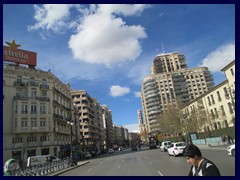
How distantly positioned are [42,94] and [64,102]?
8957 millimetres

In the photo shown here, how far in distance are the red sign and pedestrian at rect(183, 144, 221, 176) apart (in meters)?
42.7

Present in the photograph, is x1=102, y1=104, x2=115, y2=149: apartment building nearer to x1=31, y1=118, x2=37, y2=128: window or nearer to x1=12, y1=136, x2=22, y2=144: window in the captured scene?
x1=31, y1=118, x2=37, y2=128: window

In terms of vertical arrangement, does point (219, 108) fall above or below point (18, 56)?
below

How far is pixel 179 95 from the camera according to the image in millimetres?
132125

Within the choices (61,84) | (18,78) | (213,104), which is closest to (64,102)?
(61,84)

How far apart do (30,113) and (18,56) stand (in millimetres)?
11054

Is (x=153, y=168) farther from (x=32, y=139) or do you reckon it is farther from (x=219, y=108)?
(x=219, y=108)

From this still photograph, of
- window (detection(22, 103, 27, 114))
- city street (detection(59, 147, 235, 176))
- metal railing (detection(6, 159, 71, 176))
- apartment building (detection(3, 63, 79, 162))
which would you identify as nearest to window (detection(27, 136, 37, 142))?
apartment building (detection(3, 63, 79, 162))

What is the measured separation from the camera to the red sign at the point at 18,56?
134 feet

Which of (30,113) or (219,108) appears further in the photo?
(219,108)

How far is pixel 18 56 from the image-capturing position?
140 ft

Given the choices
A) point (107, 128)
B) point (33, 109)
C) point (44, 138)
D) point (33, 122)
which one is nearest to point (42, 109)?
point (33, 109)

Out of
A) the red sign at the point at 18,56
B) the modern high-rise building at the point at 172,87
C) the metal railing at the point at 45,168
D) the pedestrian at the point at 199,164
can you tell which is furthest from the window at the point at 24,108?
the modern high-rise building at the point at 172,87

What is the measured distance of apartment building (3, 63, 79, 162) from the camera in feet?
131
